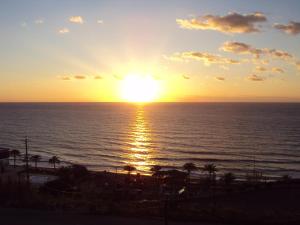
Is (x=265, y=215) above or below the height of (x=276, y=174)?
above

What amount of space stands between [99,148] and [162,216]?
6748 cm

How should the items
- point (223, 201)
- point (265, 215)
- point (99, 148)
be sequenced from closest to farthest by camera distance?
point (265, 215) < point (223, 201) < point (99, 148)

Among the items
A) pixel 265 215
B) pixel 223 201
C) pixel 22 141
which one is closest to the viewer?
pixel 265 215

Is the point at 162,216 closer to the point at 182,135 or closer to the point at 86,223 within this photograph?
the point at 86,223

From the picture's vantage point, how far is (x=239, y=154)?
69.7m

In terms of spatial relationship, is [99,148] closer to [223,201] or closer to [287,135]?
[287,135]

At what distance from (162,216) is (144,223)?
2.64ft

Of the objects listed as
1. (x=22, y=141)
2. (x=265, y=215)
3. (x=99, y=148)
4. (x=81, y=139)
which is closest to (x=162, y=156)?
(x=99, y=148)

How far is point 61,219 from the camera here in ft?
39.1

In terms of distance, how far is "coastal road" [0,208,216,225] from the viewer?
1150cm

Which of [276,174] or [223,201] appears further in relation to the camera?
[276,174]

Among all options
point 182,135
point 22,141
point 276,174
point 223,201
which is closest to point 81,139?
point 22,141

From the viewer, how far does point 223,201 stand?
21688 mm

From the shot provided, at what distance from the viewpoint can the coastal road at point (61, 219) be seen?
11.5 m
